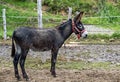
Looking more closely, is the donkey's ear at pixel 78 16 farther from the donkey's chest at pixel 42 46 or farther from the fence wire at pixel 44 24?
the fence wire at pixel 44 24

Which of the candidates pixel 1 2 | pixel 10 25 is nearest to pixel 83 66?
pixel 10 25

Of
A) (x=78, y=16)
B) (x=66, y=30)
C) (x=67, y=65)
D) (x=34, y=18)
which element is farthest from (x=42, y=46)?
(x=34, y=18)

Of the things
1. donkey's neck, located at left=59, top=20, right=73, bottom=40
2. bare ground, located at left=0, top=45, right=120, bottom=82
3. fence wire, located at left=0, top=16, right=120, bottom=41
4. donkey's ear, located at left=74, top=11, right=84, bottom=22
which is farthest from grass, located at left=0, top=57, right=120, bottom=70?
fence wire, located at left=0, top=16, right=120, bottom=41

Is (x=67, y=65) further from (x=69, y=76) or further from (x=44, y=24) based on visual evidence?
(x=44, y=24)

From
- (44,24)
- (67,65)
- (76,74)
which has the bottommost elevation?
(44,24)

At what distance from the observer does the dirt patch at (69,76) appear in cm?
942

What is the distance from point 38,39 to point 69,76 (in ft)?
4.44

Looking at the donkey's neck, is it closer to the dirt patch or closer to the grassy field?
the dirt patch

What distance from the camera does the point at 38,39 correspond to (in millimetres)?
9516

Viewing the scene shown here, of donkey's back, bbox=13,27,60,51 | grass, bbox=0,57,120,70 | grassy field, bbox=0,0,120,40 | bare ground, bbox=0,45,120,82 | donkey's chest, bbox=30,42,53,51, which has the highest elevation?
donkey's back, bbox=13,27,60,51

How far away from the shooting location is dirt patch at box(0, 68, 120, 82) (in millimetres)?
9422

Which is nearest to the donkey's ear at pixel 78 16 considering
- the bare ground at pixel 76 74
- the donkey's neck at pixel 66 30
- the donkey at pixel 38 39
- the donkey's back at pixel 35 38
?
the donkey at pixel 38 39

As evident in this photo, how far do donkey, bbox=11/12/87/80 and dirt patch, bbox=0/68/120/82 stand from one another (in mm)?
271

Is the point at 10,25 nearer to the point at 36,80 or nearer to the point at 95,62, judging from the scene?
the point at 95,62
